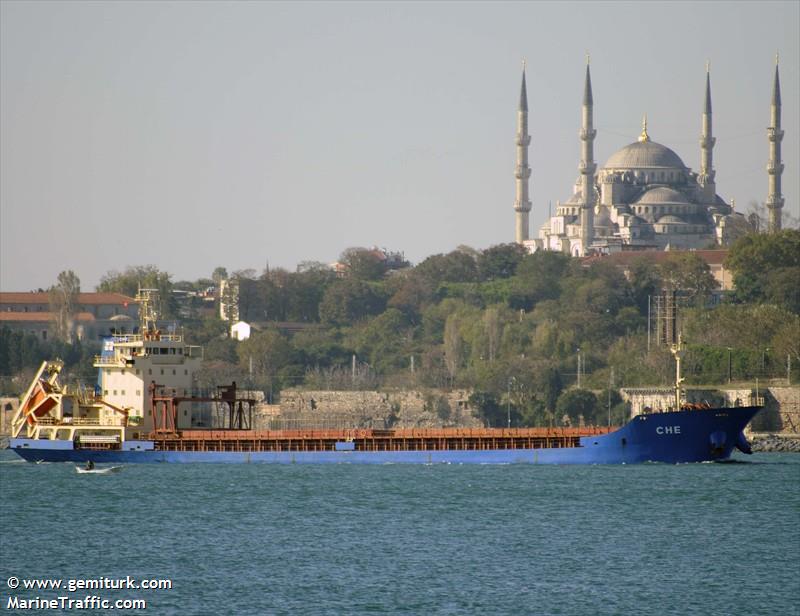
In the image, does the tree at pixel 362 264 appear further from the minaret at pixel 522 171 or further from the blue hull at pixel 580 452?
the blue hull at pixel 580 452

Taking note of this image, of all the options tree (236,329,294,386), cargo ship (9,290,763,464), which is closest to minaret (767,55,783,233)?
tree (236,329,294,386)

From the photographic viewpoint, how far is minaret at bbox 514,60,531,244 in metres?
144

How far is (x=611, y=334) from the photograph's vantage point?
107m

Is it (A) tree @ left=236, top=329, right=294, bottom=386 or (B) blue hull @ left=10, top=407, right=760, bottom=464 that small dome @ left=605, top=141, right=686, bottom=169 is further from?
(B) blue hull @ left=10, top=407, right=760, bottom=464

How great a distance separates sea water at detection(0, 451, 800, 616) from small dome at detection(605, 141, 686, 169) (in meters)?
87.5

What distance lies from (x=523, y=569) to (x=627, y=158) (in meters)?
112

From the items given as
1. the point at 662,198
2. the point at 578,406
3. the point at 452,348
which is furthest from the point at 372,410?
the point at 662,198

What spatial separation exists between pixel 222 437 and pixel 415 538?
20.6 metres

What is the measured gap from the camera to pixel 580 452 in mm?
61969

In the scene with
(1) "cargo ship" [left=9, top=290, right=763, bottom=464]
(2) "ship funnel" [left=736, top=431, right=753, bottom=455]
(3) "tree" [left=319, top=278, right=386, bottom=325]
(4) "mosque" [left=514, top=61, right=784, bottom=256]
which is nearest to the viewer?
(1) "cargo ship" [left=9, top=290, right=763, bottom=464]

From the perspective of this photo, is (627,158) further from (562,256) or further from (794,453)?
(794,453)

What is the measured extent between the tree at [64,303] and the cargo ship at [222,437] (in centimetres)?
4487

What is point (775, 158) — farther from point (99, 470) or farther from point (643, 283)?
point (99, 470)

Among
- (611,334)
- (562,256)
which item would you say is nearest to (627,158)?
(562,256)
